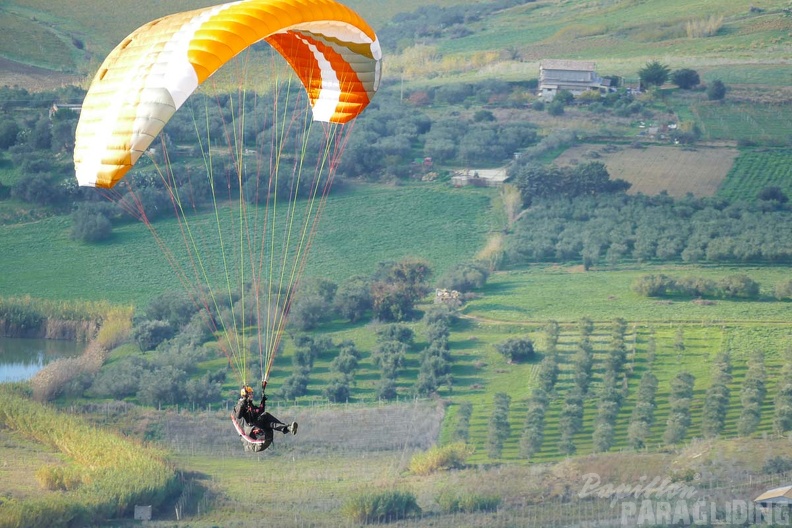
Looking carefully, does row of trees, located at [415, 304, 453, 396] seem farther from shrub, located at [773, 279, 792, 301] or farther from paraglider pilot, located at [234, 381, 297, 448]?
paraglider pilot, located at [234, 381, 297, 448]

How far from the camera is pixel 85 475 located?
44.3 m

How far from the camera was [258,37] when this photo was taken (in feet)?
91.5

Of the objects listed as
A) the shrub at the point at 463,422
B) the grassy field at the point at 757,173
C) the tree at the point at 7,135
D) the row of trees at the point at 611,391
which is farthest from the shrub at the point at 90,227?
the grassy field at the point at 757,173

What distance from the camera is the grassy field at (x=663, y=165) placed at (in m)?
79.4

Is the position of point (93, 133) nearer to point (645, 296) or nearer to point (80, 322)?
point (80, 322)

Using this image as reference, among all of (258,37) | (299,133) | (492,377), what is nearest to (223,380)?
(492,377)

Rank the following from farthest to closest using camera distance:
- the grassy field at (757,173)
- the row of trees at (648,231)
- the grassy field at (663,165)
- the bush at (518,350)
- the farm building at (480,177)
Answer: the farm building at (480,177) < the grassy field at (663,165) < the grassy field at (757,173) < the row of trees at (648,231) < the bush at (518,350)

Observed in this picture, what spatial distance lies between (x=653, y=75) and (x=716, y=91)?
4.09 meters

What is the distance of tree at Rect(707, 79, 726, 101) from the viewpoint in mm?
96562

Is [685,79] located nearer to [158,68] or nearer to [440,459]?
[440,459]

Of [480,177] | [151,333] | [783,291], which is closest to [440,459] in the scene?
[151,333]

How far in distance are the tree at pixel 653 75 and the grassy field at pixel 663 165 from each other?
1322 centimetres

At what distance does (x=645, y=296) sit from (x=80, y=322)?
2125cm

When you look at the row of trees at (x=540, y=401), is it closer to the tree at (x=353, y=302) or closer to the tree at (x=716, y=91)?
the tree at (x=353, y=302)
